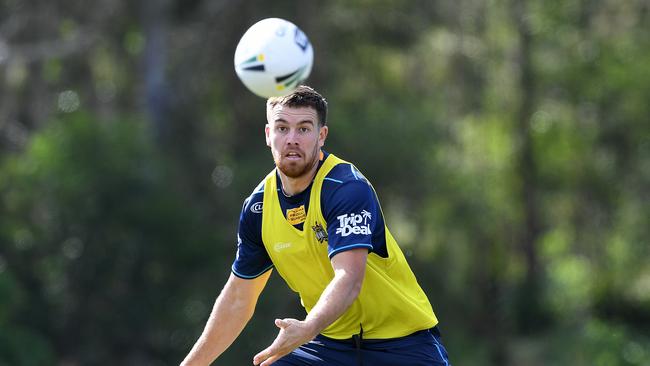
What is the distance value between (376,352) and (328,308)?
0.82 meters

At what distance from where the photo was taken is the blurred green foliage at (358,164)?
24344 millimetres

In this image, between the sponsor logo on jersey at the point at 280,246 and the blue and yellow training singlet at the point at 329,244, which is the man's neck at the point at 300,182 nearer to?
the blue and yellow training singlet at the point at 329,244

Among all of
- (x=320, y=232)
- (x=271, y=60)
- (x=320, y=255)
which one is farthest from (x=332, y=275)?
(x=271, y=60)

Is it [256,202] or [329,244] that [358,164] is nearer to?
[256,202]

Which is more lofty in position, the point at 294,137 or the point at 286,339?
the point at 294,137

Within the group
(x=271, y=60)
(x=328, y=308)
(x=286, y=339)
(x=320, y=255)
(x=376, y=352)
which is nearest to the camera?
(x=286, y=339)

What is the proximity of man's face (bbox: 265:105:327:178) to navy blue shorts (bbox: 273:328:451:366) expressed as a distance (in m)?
0.98

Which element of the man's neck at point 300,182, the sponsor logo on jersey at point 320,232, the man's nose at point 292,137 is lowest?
the sponsor logo on jersey at point 320,232

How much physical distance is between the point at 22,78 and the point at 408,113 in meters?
9.33

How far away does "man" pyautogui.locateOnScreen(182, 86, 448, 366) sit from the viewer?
606 cm

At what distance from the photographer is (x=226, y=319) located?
650 centimetres

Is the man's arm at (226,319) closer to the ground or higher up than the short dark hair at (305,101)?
closer to the ground

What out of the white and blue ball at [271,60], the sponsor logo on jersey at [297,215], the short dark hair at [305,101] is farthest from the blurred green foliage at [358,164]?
the short dark hair at [305,101]

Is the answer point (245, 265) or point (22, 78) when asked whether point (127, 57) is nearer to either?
point (22, 78)
